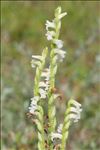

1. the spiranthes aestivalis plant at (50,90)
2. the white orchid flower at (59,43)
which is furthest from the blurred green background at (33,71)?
the white orchid flower at (59,43)

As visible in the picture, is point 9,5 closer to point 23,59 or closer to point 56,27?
point 23,59

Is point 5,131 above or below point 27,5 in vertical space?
below

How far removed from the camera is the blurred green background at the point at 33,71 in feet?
20.7

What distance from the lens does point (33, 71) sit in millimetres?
7844

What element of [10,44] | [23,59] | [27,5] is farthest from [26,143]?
[27,5]

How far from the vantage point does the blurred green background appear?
6.32 m

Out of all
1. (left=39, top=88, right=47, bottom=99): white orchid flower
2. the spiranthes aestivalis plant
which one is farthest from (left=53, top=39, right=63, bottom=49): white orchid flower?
(left=39, top=88, right=47, bottom=99): white orchid flower

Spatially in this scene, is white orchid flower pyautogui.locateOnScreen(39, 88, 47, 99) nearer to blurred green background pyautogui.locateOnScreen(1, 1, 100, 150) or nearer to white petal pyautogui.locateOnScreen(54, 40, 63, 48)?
white petal pyautogui.locateOnScreen(54, 40, 63, 48)

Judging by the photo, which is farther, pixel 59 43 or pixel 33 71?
pixel 33 71

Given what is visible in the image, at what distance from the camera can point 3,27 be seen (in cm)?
959

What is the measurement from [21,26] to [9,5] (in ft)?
1.98

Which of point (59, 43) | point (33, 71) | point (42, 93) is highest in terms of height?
point (33, 71)

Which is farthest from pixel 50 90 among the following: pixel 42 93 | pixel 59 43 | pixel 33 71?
pixel 33 71

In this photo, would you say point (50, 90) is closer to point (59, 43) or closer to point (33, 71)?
point (59, 43)
